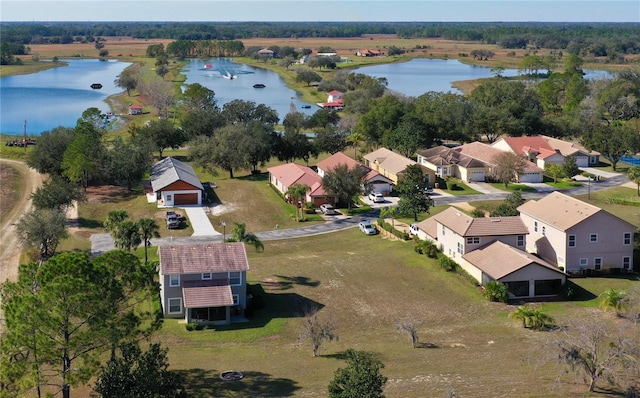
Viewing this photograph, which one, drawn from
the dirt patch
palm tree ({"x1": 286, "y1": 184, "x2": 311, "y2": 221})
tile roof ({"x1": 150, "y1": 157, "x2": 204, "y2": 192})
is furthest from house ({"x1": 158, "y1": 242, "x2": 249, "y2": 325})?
the dirt patch

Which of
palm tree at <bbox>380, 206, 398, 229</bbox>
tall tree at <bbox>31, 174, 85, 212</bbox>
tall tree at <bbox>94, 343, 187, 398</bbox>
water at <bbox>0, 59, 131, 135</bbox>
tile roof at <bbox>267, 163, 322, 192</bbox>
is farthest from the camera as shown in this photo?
water at <bbox>0, 59, 131, 135</bbox>

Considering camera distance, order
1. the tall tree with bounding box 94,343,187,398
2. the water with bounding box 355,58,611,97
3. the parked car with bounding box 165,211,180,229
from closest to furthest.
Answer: the tall tree with bounding box 94,343,187,398
the parked car with bounding box 165,211,180,229
the water with bounding box 355,58,611,97

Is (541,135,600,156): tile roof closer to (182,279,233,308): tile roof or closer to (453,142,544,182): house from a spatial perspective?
(453,142,544,182): house

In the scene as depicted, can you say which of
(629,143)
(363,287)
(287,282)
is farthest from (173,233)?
(629,143)

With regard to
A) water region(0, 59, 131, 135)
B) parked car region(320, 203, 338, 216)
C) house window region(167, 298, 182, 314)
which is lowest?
house window region(167, 298, 182, 314)

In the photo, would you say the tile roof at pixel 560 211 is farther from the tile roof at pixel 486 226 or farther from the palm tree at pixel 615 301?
the palm tree at pixel 615 301
